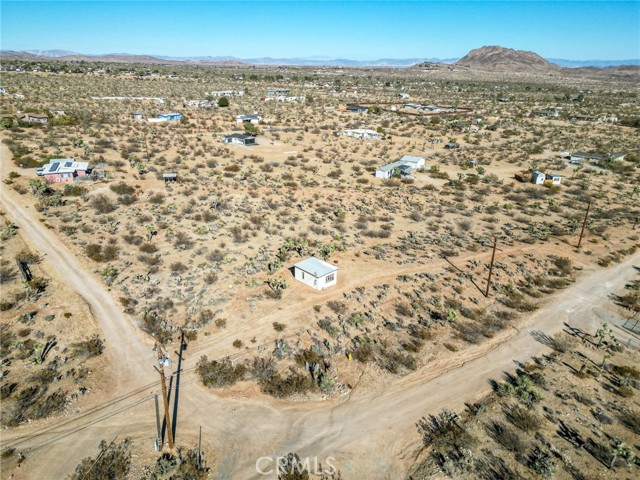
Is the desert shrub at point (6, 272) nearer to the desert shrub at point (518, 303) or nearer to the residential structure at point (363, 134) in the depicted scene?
the desert shrub at point (518, 303)

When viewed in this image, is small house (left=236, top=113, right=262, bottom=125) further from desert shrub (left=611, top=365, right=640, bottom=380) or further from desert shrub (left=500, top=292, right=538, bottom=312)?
desert shrub (left=611, top=365, right=640, bottom=380)

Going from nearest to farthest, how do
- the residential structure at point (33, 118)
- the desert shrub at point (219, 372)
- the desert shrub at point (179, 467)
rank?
the desert shrub at point (179, 467)
the desert shrub at point (219, 372)
the residential structure at point (33, 118)

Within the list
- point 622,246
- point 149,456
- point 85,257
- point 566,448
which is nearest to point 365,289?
point 566,448

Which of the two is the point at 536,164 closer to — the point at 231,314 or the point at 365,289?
the point at 365,289

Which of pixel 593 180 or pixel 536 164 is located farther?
pixel 536 164

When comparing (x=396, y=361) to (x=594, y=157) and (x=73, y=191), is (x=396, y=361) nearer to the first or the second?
(x=73, y=191)

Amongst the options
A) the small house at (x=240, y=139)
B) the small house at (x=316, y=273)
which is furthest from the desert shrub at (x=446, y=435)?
the small house at (x=240, y=139)

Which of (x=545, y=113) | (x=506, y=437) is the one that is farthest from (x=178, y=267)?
(x=545, y=113)
